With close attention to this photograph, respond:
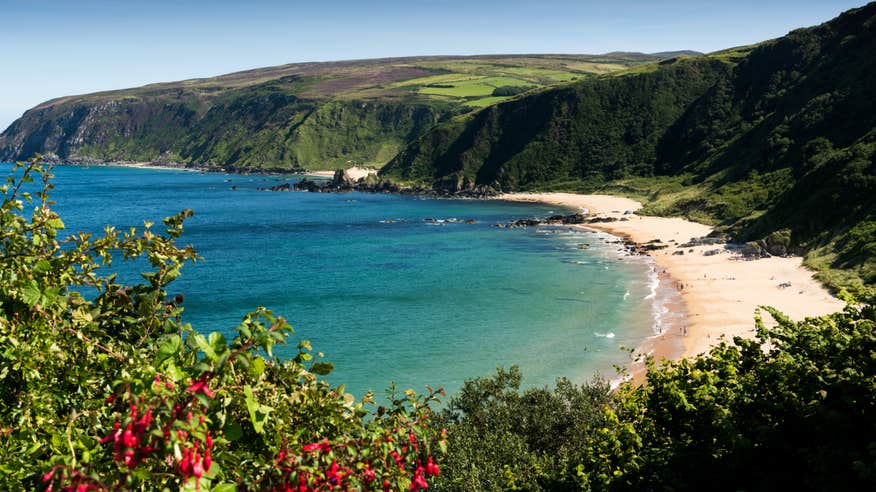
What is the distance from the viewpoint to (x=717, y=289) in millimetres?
68375

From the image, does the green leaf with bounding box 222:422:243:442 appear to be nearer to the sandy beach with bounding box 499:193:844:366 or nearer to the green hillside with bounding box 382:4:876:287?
the sandy beach with bounding box 499:193:844:366

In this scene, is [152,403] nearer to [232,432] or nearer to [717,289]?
[232,432]

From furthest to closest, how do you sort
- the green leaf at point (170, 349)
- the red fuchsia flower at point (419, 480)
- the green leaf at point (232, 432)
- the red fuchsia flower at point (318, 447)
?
the red fuchsia flower at point (419, 480) → the red fuchsia flower at point (318, 447) → the green leaf at point (232, 432) → the green leaf at point (170, 349)

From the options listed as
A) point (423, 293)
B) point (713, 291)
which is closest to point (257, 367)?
point (423, 293)

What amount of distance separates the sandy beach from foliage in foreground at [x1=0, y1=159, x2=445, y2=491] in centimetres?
3187

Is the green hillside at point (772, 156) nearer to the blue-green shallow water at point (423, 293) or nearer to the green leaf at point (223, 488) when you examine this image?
the blue-green shallow water at point (423, 293)

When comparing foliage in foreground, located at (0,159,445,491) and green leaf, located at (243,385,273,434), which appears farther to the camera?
green leaf, located at (243,385,273,434)

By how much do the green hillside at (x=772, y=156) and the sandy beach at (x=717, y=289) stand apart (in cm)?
400

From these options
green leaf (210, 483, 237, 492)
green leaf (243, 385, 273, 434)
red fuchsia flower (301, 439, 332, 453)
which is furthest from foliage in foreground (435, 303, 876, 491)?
green leaf (210, 483, 237, 492)

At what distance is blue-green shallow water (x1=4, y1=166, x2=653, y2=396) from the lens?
170 feet

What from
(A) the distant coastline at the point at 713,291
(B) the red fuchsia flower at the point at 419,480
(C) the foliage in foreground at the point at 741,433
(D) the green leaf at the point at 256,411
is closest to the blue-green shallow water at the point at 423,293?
(A) the distant coastline at the point at 713,291

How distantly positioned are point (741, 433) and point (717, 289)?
57002 millimetres

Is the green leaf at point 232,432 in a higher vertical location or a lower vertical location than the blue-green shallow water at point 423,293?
higher

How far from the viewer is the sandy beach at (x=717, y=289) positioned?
52.8 m
